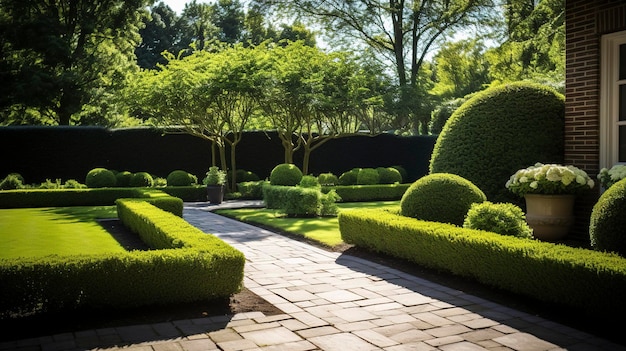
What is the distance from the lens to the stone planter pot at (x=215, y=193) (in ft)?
62.7

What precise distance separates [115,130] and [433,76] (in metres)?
39.6

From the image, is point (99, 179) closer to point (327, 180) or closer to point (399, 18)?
point (327, 180)

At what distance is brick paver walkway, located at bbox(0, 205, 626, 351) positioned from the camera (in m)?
4.63

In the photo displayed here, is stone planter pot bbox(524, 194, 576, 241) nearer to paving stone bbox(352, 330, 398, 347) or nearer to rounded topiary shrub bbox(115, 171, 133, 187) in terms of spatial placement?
paving stone bbox(352, 330, 398, 347)

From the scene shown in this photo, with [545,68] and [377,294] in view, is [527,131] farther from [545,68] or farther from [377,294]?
[545,68]

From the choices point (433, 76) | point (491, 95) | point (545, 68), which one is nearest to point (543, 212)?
point (491, 95)

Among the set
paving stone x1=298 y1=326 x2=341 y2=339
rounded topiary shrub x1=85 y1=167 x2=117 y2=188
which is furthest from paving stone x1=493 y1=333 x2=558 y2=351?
rounded topiary shrub x1=85 y1=167 x2=117 y2=188

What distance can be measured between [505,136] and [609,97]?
1906 mm

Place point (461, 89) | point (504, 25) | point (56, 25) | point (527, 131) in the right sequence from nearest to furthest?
point (527, 131) → point (56, 25) → point (504, 25) → point (461, 89)

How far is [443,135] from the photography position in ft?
34.0

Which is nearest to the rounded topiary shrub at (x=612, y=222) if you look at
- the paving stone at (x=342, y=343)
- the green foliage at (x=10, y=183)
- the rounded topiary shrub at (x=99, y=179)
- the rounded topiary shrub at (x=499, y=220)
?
the rounded topiary shrub at (x=499, y=220)

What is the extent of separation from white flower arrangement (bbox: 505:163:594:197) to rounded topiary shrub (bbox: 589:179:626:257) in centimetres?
130

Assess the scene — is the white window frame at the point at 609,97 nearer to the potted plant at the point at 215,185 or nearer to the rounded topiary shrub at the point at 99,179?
the potted plant at the point at 215,185

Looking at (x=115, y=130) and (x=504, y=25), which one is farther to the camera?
(x=504, y=25)
